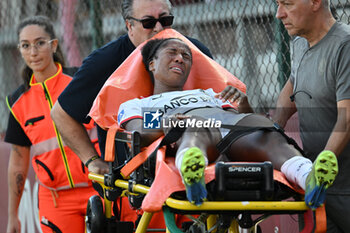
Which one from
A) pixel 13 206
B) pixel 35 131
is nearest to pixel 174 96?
pixel 35 131

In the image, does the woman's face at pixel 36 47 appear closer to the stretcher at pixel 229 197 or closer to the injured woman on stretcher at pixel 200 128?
the injured woman on stretcher at pixel 200 128

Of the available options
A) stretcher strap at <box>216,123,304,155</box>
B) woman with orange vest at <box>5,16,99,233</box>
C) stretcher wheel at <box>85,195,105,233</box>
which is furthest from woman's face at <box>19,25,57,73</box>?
stretcher strap at <box>216,123,304,155</box>

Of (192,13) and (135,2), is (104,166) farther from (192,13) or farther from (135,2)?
(192,13)

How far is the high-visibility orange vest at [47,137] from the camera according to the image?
5.45 m

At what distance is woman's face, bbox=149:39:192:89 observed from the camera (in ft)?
15.2

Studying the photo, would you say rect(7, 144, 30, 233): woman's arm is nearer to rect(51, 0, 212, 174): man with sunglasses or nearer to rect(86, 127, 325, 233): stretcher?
rect(51, 0, 212, 174): man with sunglasses

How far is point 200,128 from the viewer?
12.5 feet

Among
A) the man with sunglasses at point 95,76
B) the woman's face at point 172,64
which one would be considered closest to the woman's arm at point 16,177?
the man with sunglasses at point 95,76

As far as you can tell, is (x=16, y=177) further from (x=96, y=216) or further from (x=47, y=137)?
(x=96, y=216)

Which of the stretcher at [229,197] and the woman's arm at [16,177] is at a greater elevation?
the stretcher at [229,197]

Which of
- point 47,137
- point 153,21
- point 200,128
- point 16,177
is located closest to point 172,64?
point 153,21

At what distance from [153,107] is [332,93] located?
1098mm

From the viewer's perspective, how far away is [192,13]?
264 inches

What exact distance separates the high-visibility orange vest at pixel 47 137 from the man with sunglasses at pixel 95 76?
1.95ft
